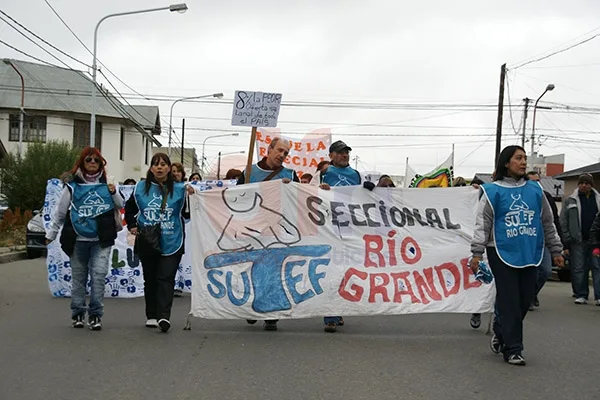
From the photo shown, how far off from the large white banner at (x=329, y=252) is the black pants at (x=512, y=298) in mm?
1502

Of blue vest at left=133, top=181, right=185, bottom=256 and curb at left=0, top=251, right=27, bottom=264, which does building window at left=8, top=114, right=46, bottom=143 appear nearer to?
curb at left=0, top=251, right=27, bottom=264

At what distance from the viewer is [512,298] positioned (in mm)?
6102

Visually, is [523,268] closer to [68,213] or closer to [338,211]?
[338,211]

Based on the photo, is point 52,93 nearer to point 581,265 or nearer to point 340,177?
point 581,265

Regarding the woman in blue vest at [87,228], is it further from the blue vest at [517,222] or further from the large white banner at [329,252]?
the blue vest at [517,222]

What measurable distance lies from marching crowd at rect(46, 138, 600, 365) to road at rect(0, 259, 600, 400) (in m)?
0.33

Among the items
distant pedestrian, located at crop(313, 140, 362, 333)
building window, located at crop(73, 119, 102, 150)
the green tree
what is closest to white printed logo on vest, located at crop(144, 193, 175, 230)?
distant pedestrian, located at crop(313, 140, 362, 333)

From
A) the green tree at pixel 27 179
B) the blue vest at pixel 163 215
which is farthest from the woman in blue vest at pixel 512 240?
the green tree at pixel 27 179

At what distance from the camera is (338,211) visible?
7.83 meters

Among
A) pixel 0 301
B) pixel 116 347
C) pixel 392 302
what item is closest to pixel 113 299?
pixel 0 301

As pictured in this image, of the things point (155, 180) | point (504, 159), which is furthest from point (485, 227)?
point (155, 180)

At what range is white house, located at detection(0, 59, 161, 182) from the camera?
151 feet

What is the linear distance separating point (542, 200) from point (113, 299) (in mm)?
6031

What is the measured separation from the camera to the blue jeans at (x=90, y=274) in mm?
7410
